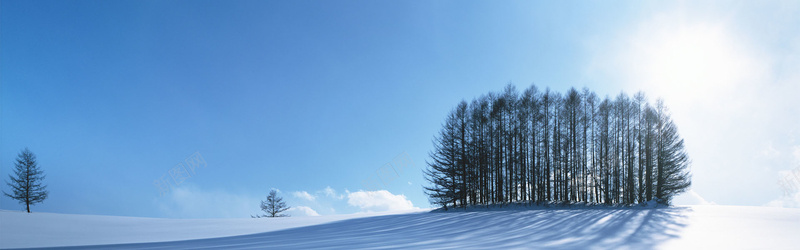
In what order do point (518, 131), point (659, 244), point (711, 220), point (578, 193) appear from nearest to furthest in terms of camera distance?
point (659, 244)
point (711, 220)
point (578, 193)
point (518, 131)

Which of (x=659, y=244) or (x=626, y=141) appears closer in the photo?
(x=659, y=244)

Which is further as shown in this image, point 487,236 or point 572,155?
point 572,155

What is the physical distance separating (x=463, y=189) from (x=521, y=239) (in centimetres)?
1441

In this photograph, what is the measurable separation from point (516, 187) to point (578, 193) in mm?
3220

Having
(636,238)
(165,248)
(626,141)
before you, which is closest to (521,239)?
(636,238)

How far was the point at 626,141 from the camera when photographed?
2062cm

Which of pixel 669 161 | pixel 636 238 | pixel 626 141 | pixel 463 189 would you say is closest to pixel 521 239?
pixel 636 238

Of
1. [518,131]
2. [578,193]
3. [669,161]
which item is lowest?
[578,193]

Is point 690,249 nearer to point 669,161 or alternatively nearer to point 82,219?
point 82,219

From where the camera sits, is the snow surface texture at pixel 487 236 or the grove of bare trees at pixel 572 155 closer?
the snow surface texture at pixel 487 236

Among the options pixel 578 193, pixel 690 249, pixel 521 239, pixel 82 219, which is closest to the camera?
pixel 690 249

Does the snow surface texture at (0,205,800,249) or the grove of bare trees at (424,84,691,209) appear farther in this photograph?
the grove of bare trees at (424,84,691,209)

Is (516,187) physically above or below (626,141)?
below

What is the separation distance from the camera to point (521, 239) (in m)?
6.32
